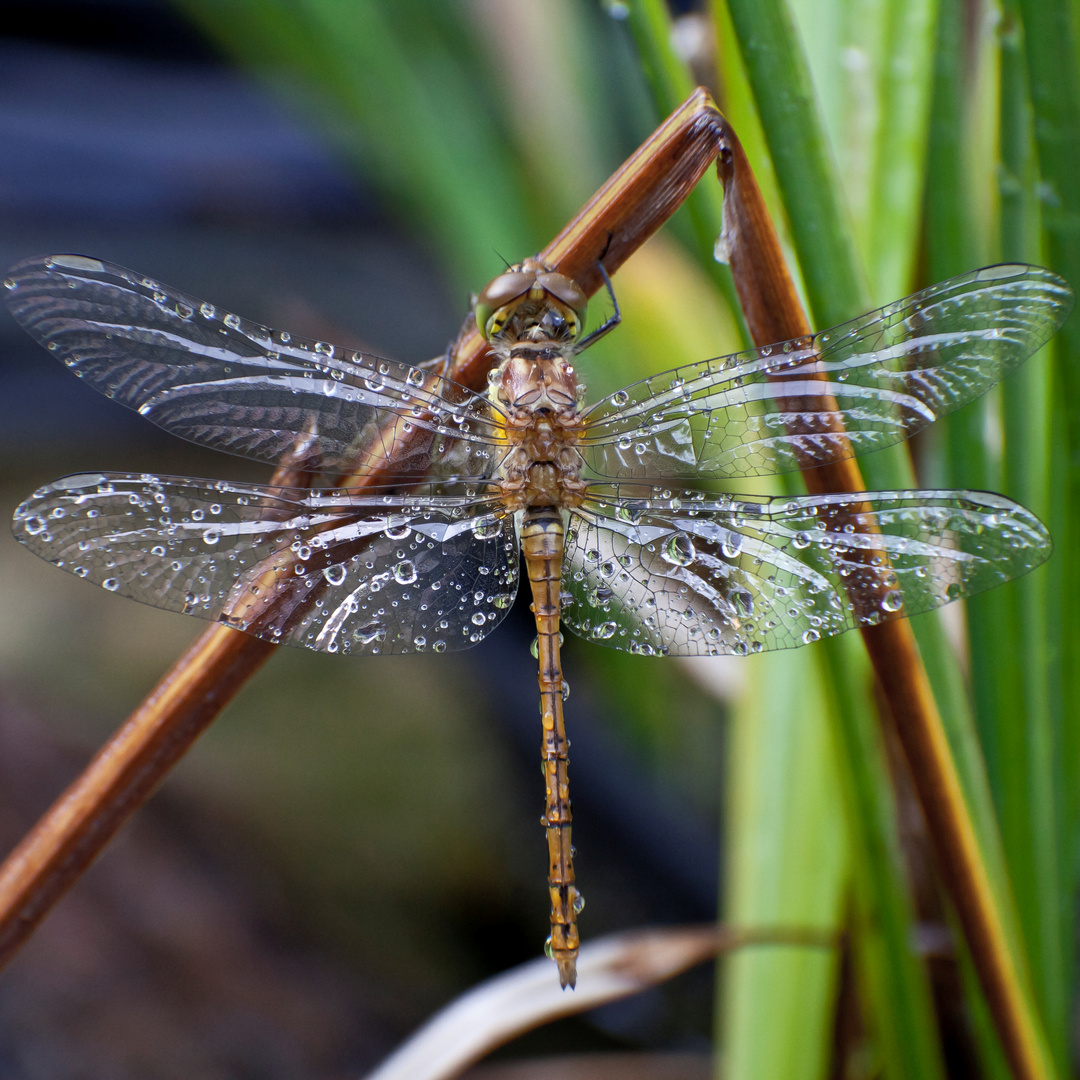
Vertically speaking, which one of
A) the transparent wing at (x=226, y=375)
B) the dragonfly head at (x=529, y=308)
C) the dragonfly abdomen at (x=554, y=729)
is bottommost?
the dragonfly abdomen at (x=554, y=729)

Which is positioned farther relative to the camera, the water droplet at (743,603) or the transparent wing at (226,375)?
the water droplet at (743,603)

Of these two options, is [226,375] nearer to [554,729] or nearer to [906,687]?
[554,729]

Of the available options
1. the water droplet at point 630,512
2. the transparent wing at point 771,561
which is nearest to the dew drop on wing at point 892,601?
the transparent wing at point 771,561

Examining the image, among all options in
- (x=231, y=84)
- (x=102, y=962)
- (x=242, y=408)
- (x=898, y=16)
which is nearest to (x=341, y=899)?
(x=102, y=962)

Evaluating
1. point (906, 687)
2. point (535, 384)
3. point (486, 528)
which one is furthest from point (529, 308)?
point (906, 687)

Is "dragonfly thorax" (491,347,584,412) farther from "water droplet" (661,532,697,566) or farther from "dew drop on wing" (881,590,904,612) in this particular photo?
"dew drop on wing" (881,590,904,612)

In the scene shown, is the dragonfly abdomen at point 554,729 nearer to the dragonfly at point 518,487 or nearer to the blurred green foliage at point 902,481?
Result: the dragonfly at point 518,487
